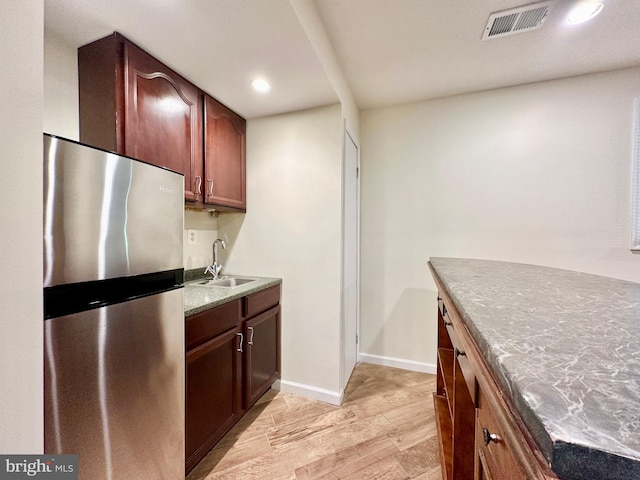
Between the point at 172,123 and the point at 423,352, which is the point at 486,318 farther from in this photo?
the point at 423,352

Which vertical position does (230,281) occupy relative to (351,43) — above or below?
below

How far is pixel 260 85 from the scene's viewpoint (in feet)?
5.89

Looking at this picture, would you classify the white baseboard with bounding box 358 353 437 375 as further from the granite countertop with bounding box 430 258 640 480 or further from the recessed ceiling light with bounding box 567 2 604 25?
the recessed ceiling light with bounding box 567 2 604 25

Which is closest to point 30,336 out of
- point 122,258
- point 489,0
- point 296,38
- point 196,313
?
point 122,258

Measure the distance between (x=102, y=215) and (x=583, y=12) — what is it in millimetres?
2599

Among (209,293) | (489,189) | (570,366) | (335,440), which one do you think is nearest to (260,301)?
(209,293)

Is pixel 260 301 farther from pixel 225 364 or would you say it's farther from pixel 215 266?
pixel 215 266

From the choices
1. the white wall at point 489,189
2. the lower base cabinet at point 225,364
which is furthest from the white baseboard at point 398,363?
the lower base cabinet at point 225,364

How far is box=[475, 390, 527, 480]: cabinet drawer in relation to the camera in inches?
20.3

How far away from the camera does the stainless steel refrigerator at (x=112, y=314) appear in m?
0.79

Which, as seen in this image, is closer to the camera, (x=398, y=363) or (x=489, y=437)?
(x=489, y=437)

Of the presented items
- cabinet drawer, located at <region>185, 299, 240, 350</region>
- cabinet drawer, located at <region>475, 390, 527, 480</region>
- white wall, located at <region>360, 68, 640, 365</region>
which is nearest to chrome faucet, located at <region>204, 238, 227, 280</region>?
cabinet drawer, located at <region>185, 299, 240, 350</region>

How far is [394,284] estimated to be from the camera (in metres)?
2.67

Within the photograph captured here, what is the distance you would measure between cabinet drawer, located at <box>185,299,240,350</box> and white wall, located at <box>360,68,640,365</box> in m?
1.48
